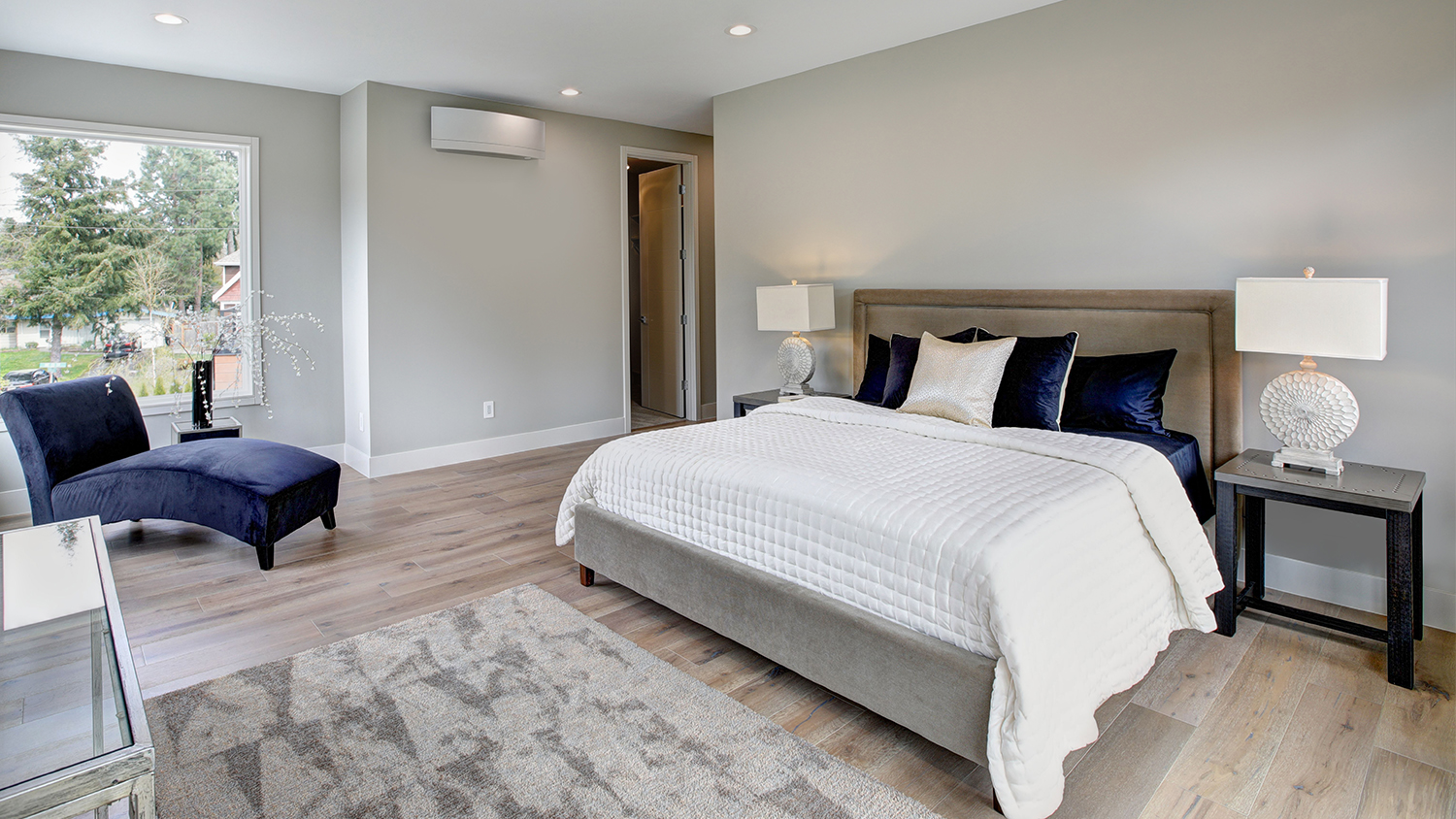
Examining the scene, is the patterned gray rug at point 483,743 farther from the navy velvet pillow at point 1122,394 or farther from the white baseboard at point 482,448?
the white baseboard at point 482,448

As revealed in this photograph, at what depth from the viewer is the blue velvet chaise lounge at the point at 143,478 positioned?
3.28 meters

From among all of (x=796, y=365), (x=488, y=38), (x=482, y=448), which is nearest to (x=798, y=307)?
(x=796, y=365)

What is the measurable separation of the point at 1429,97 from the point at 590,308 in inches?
187

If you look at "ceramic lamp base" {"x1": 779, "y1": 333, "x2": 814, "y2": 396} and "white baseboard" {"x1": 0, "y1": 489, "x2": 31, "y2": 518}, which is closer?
"white baseboard" {"x1": 0, "y1": 489, "x2": 31, "y2": 518}

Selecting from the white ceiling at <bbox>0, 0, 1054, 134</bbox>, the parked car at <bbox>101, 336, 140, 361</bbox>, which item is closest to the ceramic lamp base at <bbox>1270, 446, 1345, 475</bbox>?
the white ceiling at <bbox>0, 0, 1054, 134</bbox>

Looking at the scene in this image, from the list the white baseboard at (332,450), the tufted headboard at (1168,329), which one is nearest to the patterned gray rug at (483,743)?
the tufted headboard at (1168,329)

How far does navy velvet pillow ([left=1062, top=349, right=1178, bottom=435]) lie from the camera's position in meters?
2.98

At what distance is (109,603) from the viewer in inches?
76.7

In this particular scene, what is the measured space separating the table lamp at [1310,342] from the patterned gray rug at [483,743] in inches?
75.8

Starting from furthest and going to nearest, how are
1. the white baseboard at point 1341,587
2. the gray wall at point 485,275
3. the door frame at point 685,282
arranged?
the door frame at point 685,282 < the gray wall at point 485,275 < the white baseboard at point 1341,587

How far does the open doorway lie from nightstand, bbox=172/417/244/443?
273 cm

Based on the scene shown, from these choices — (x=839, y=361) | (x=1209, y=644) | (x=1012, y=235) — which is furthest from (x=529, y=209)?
(x=1209, y=644)

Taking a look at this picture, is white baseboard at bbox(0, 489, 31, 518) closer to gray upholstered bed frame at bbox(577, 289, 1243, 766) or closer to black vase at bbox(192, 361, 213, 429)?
black vase at bbox(192, 361, 213, 429)

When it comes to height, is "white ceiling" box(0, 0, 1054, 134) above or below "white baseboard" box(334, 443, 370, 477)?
above
